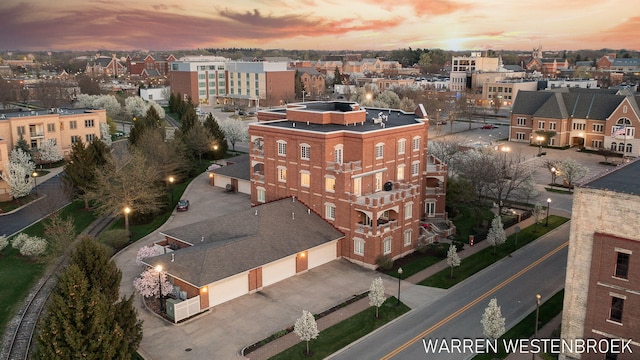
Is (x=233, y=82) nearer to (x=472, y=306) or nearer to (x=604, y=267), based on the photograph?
(x=472, y=306)

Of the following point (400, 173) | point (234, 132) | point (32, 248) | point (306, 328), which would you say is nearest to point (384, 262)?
point (400, 173)

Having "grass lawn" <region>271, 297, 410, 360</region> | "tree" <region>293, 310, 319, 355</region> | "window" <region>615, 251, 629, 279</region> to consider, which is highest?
"window" <region>615, 251, 629, 279</region>

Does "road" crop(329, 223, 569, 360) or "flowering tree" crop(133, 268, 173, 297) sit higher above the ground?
"flowering tree" crop(133, 268, 173, 297)

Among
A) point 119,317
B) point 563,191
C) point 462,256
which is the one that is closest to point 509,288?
point 462,256

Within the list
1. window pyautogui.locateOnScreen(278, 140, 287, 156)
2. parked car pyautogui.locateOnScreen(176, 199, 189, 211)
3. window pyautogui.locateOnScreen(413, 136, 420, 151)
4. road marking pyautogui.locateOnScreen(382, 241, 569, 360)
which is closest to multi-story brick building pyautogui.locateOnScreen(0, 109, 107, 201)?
parked car pyautogui.locateOnScreen(176, 199, 189, 211)

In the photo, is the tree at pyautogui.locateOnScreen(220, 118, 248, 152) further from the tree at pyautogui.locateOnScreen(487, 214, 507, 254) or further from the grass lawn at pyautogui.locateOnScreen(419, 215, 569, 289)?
the tree at pyautogui.locateOnScreen(487, 214, 507, 254)

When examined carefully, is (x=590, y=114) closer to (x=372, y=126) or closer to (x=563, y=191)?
(x=563, y=191)

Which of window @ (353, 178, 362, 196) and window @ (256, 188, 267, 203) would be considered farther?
window @ (256, 188, 267, 203)
